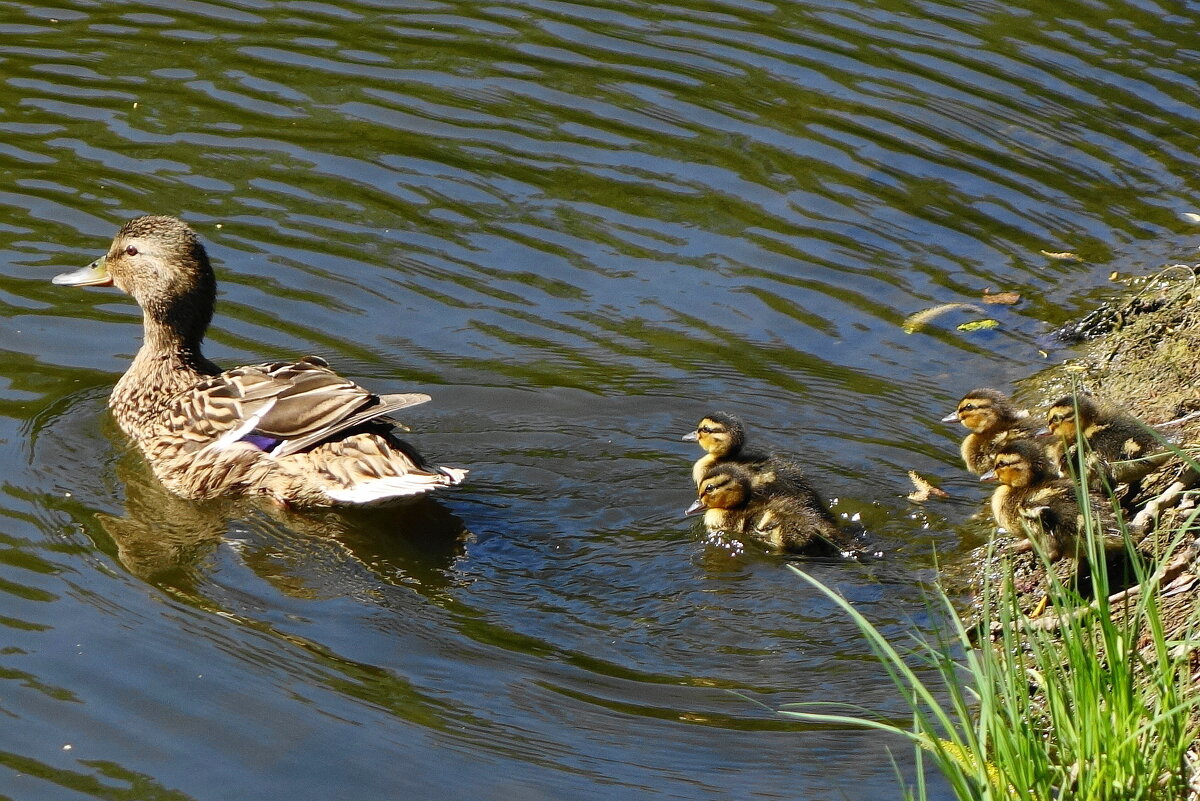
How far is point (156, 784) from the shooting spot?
4.01 m

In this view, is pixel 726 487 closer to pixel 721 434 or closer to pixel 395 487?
pixel 721 434

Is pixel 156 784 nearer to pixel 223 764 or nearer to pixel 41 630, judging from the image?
pixel 223 764

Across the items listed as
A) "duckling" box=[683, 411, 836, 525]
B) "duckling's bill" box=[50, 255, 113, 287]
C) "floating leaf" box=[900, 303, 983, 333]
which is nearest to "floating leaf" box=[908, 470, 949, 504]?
"duckling" box=[683, 411, 836, 525]

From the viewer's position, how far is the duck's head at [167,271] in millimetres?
6477

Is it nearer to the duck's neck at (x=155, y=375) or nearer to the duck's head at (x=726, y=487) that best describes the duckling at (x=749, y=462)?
the duck's head at (x=726, y=487)

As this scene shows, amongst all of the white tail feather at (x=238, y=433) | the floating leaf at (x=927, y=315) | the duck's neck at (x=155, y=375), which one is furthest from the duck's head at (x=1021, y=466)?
the duck's neck at (x=155, y=375)

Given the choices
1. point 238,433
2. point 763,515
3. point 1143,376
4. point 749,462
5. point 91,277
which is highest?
point 1143,376

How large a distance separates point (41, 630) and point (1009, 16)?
7880mm

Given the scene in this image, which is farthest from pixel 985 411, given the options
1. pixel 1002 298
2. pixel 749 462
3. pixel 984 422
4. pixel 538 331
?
pixel 538 331

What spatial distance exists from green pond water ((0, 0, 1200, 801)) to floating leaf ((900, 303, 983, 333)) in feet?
0.18

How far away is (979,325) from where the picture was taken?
23.8 feet

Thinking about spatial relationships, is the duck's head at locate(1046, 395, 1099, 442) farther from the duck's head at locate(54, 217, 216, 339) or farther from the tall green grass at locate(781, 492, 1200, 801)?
the duck's head at locate(54, 217, 216, 339)

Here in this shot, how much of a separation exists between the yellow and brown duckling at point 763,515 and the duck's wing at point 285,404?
117cm

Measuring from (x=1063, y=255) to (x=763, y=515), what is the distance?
3.16 meters
